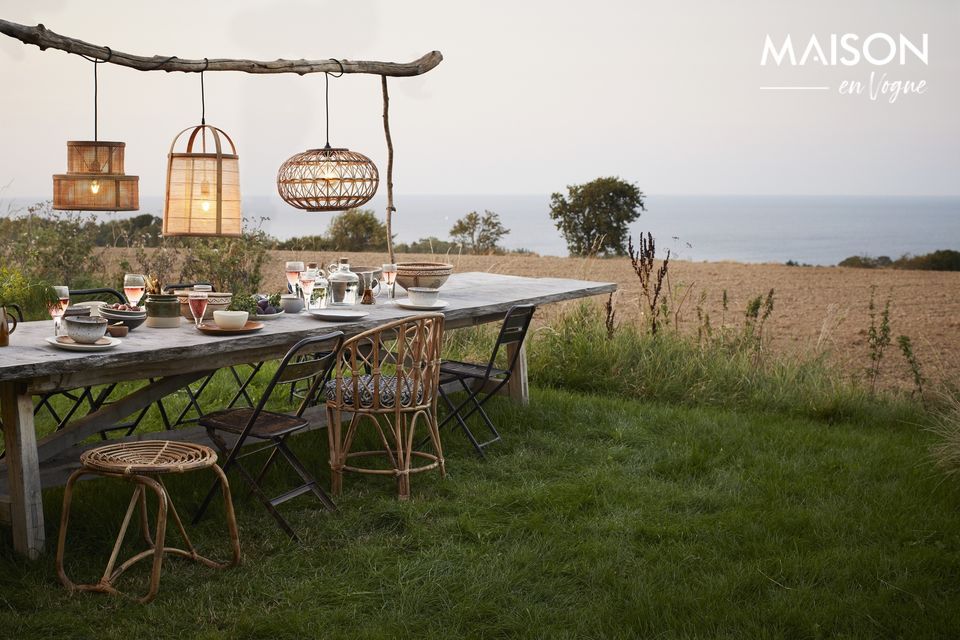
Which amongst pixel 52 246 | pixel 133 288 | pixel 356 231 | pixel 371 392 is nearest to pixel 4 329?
pixel 133 288

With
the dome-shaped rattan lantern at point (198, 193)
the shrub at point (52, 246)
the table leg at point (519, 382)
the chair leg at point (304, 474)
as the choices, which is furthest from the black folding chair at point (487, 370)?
the shrub at point (52, 246)

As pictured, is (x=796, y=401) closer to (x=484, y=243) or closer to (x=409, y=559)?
(x=409, y=559)

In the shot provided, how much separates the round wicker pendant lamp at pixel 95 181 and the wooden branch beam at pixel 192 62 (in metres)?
0.53

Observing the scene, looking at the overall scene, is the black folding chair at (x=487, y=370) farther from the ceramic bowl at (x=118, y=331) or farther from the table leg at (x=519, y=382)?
the ceramic bowl at (x=118, y=331)

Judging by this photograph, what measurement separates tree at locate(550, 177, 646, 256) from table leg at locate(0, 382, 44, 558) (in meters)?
14.6

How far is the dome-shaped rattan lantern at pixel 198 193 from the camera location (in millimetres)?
4016

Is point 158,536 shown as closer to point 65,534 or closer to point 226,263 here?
point 65,534

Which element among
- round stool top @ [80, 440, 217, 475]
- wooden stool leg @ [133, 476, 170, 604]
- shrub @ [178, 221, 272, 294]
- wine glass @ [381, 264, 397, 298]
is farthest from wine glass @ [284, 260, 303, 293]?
shrub @ [178, 221, 272, 294]

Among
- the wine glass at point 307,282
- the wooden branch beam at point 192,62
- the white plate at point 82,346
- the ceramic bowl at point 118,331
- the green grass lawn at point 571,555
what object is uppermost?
the wooden branch beam at point 192,62

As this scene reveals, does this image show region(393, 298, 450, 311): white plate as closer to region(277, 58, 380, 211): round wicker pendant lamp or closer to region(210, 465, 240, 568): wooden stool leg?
region(277, 58, 380, 211): round wicker pendant lamp

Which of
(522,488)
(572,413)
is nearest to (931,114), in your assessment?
(572,413)

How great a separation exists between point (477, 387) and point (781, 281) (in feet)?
30.4

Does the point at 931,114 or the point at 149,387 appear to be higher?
the point at 931,114

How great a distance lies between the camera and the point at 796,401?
591 cm
